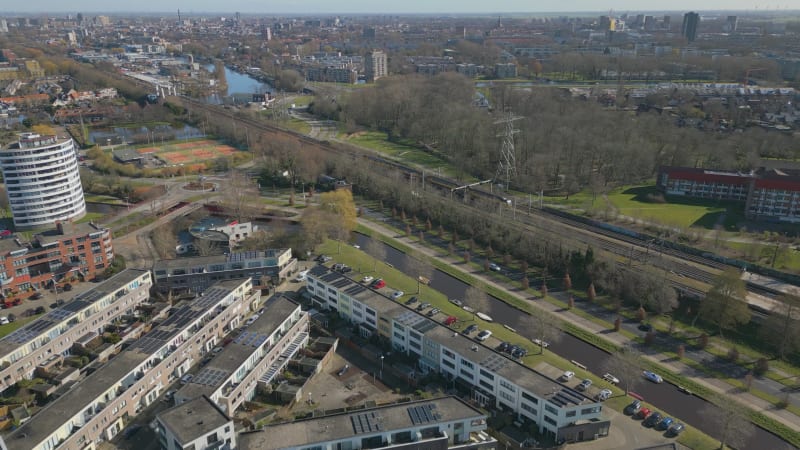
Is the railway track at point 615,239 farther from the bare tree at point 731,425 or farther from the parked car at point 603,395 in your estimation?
the parked car at point 603,395

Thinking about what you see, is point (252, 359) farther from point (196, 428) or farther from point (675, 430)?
point (675, 430)

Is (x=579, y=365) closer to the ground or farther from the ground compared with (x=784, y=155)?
closer to the ground

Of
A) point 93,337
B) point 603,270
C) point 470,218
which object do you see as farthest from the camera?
point 470,218

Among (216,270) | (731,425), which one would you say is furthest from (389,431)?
(216,270)

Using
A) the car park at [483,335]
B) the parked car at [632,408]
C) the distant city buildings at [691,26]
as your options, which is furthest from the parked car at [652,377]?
the distant city buildings at [691,26]

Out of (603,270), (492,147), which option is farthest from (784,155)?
(603,270)

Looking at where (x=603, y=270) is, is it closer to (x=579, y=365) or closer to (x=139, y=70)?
(x=579, y=365)

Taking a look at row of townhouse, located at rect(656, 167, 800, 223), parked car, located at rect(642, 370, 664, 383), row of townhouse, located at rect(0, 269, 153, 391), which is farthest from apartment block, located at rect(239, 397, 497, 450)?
row of townhouse, located at rect(656, 167, 800, 223)
